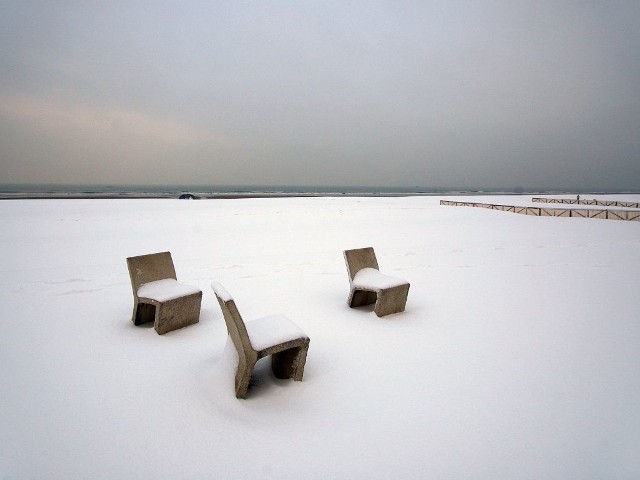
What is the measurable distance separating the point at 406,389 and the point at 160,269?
348 cm

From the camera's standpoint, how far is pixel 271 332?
3.12m

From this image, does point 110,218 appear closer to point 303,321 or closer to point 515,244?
point 303,321

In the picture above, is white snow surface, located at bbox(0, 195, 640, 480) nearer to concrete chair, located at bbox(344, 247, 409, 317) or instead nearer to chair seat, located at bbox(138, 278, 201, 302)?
concrete chair, located at bbox(344, 247, 409, 317)

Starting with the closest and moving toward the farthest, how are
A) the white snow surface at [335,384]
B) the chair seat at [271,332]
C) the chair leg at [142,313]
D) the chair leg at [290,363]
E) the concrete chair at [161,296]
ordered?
the white snow surface at [335,384] < the chair seat at [271,332] < the chair leg at [290,363] < the concrete chair at [161,296] < the chair leg at [142,313]

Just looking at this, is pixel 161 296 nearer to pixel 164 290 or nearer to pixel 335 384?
pixel 164 290

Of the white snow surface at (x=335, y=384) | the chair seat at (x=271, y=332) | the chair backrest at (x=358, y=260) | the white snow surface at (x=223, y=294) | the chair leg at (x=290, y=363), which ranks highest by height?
the white snow surface at (x=223, y=294)

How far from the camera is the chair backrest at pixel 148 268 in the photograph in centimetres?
443

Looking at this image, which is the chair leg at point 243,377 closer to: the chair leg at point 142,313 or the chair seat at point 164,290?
the chair seat at point 164,290

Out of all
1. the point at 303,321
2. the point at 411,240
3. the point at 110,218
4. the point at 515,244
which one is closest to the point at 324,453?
the point at 303,321

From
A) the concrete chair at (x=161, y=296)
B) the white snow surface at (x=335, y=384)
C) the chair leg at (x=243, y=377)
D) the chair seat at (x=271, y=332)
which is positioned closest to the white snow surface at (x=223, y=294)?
the chair seat at (x=271, y=332)

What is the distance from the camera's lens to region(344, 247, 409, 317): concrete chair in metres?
4.77

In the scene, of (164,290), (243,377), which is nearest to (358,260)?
(164,290)

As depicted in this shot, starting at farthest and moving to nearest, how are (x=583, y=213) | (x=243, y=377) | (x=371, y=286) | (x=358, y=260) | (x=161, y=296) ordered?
(x=583, y=213)
(x=358, y=260)
(x=371, y=286)
(x=161, y=296)
(x=243, y=377)

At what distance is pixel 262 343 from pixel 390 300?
95.3 inches
